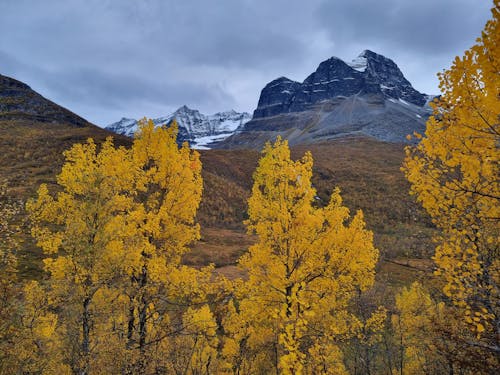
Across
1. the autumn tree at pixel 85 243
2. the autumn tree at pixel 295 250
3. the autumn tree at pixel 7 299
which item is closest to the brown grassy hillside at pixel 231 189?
the autumn tree at pixel 295 250

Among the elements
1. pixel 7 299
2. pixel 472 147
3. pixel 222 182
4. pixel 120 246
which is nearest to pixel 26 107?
pixel 222 182

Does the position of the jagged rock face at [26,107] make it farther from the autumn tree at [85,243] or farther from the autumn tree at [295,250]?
the autumn tree at [295,250]

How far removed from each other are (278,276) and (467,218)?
16.8ft

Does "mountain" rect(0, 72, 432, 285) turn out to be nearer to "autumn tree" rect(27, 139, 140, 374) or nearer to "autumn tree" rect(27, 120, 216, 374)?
"autumn tree" rect(27, 139, 140, 374)

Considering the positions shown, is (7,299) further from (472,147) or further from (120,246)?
(472,147)

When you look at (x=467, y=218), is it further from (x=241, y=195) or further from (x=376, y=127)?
(x=376, y=127)

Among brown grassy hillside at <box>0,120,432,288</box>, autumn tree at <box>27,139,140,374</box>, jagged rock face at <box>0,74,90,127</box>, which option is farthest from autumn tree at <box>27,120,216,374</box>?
jagged rock face at <box>0,74,90,127</box>

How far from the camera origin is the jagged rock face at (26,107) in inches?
2504

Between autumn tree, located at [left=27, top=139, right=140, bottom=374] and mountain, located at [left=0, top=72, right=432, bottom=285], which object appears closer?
autumn tree, located at [left=27, top=139, right=140, bottom=374]

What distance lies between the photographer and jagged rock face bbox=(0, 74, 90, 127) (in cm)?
6359

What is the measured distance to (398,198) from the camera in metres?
58.3

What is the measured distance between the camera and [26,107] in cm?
6812

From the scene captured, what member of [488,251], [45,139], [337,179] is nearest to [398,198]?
[337,179]

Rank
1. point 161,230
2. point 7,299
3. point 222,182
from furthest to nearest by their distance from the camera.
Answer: point 222,182, point 161,230, point 7,299
